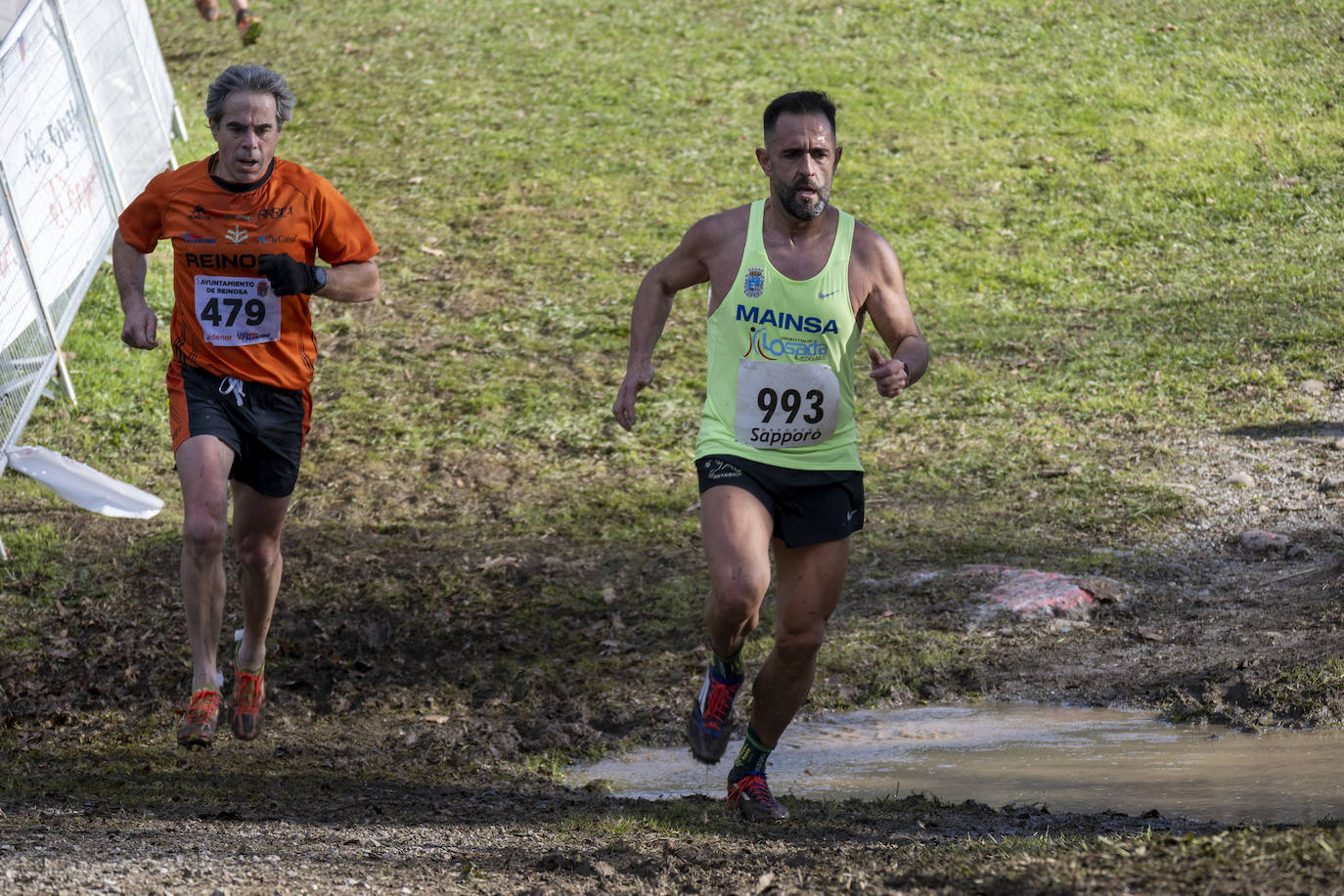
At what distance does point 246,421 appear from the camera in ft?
18.1

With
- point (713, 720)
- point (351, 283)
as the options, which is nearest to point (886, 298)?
point (713, 720)

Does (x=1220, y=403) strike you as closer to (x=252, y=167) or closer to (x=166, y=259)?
(x=252, y=167)

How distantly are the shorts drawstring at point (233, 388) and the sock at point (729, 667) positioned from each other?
6.82 ft

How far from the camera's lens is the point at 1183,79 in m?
16.6

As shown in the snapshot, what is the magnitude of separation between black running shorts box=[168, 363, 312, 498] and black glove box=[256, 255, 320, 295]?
0.47 m

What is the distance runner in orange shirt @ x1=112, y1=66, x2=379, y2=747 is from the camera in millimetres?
5359

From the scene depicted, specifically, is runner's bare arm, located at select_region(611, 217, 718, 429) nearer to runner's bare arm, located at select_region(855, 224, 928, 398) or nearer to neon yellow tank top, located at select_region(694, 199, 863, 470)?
neon yellow tank top, located at select_region(694, 199, 863, 470)

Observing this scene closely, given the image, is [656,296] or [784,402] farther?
[656,296]

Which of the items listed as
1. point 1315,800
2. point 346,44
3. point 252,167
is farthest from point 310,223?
point 346,44

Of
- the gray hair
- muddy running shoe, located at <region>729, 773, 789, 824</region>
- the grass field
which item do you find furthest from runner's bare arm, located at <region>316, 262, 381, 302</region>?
muddy running shoe, located at <region>729, 773, 789, 824</region>

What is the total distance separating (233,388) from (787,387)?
2.19 m

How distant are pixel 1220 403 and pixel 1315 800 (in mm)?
5795

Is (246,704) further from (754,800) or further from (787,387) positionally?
(787,387)

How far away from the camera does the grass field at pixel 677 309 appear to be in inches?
297
